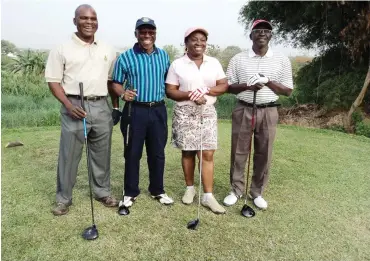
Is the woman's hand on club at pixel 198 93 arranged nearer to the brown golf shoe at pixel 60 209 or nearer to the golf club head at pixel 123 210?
Result: the golf club head at pixel 123 210

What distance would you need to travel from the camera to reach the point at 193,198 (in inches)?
157

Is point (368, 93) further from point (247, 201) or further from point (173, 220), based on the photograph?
point (173, 220)

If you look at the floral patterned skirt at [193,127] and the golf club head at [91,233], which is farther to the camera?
the floral patterned skirt at [193,127]

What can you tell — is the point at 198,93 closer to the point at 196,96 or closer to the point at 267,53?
the point at 196,96

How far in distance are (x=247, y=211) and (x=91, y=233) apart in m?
1.50

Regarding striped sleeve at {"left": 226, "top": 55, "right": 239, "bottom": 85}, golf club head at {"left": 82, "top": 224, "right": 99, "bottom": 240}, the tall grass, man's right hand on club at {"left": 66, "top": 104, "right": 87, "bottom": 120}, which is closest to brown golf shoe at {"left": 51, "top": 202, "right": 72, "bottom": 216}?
golf club head at {"left": 82, "top": 224, "right": 99, "bottom": 240}

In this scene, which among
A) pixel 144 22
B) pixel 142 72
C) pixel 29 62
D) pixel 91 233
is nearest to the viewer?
pixel 91 233

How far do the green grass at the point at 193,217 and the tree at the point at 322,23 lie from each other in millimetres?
5848

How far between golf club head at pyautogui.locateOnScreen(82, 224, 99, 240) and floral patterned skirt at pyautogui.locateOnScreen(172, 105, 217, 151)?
1.11 m

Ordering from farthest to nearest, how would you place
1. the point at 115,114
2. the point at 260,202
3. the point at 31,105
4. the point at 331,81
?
the point at 331,81 < the point at 31,105 < the point at 260,202 < the point at 115,114

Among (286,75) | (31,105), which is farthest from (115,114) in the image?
(31,105)

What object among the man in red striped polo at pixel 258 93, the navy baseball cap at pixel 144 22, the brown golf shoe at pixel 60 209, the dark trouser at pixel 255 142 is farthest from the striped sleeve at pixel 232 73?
the brown golf shoe at pixel 60 209

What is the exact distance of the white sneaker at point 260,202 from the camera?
380 centimetres

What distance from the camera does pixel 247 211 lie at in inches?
143
